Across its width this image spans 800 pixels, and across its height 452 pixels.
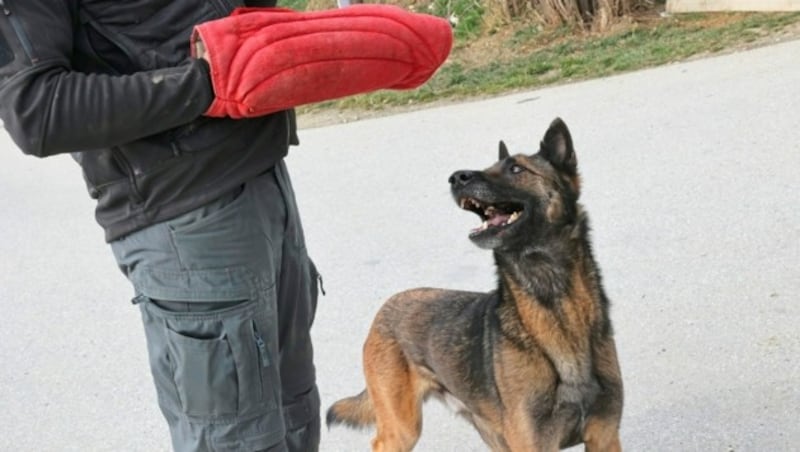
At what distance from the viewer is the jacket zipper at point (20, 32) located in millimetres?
2082

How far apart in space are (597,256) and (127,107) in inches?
140

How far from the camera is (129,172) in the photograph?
7.68 ft

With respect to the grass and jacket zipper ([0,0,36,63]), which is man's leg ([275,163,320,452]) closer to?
jacket zipper ([0,0,36,63])

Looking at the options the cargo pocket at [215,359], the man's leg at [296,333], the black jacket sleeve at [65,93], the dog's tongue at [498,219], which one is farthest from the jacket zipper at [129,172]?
the dog's tongue at [498,219]

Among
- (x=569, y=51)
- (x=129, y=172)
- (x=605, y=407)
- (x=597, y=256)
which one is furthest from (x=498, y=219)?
(x=569, y=51)

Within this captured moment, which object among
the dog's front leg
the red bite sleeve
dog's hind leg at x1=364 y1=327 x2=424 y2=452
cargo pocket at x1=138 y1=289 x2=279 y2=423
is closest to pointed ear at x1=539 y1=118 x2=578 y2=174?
the dog's front leg

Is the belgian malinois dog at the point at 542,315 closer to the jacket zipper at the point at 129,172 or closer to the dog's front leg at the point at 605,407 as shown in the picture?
the dog's front leg at the point at 605,407

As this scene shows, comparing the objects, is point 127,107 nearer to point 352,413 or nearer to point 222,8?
point 222,8

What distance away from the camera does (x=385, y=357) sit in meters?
3.56

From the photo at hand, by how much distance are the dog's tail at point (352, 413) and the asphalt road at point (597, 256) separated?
1.08 ft

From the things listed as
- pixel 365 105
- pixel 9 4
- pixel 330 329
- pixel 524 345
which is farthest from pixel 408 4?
pixel 9 4

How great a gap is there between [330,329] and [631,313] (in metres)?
1.51

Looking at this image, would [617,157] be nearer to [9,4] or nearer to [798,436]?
[798,436]

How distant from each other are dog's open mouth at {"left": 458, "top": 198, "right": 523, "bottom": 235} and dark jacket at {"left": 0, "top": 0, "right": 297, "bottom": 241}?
0.68 metres
